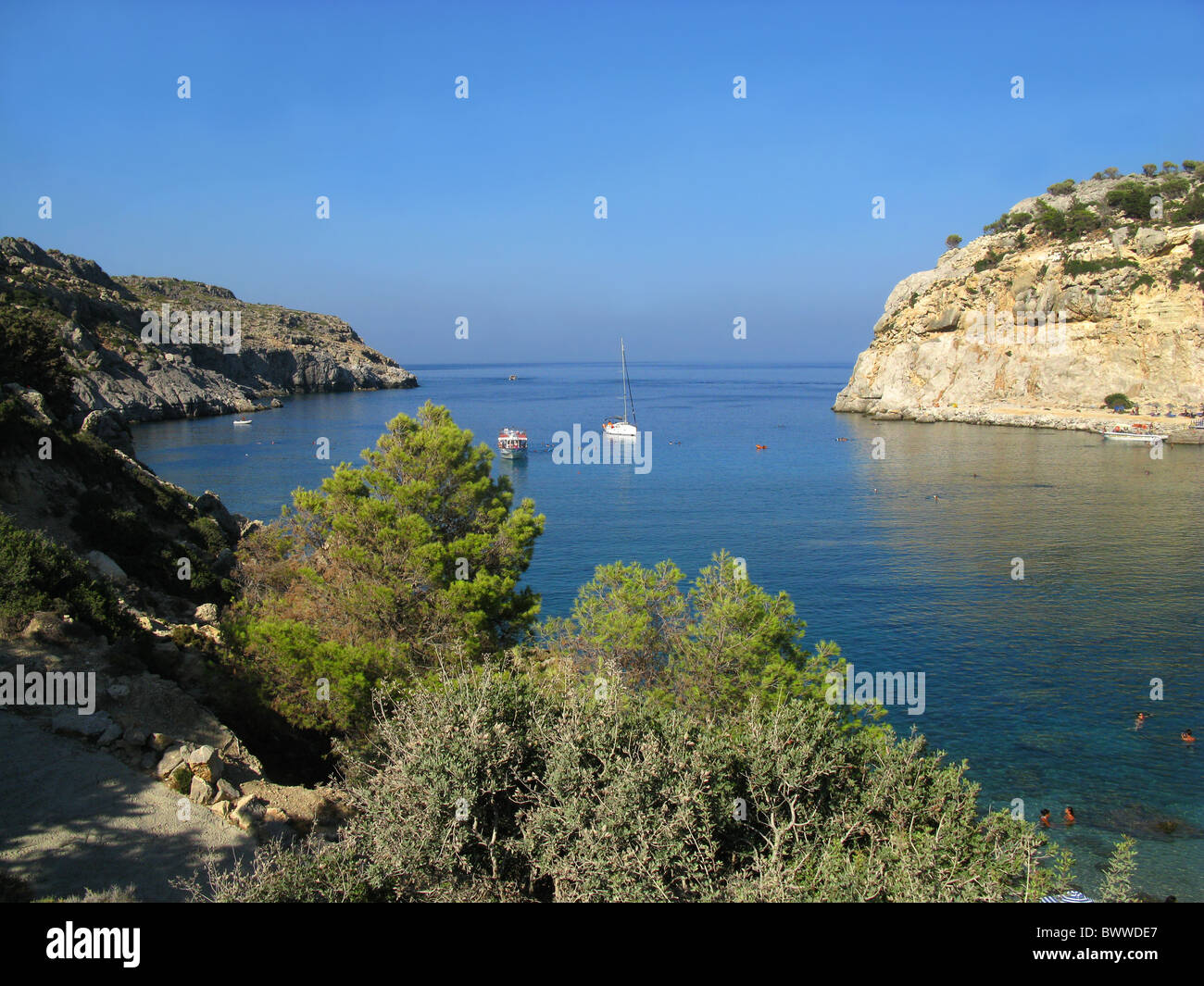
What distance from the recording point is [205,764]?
10.6 meters

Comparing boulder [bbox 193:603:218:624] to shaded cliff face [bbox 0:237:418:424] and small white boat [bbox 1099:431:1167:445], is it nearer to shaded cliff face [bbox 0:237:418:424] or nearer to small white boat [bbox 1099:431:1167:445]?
shaded cliff face [bbox 0:237:418:424]

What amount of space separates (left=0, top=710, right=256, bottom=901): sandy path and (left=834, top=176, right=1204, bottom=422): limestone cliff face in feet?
281

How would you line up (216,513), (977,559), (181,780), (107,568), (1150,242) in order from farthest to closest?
1. (1150,242)
2. (977,559)
3. (216,513)
4. (107,568)
5. (181,780)

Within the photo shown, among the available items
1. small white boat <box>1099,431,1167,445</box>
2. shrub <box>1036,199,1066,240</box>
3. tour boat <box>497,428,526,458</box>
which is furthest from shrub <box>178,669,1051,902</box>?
shrub <box>1036,199,1066,240</box>

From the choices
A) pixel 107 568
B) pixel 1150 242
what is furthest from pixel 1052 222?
pixel 107 568

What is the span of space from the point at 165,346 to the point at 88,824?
348 feet

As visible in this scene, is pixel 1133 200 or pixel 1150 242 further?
pixel 1133 200

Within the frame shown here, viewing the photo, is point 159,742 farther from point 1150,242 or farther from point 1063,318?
point 1150,242

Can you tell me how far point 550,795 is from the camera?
7.80 m

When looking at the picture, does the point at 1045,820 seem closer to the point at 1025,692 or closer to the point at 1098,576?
the point at 1025,692

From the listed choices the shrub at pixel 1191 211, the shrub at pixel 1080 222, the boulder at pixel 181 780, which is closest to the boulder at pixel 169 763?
the boulder at pixel 181 780

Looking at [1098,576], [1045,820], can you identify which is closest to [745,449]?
[1098,576]

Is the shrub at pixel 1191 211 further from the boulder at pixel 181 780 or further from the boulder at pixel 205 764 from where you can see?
the boulder at pixel 181 780

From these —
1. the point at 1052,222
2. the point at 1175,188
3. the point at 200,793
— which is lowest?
the point at 200,793
